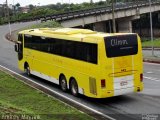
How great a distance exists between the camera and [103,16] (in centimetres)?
7719

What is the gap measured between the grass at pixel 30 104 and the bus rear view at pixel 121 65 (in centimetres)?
226

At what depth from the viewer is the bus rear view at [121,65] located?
1778cm

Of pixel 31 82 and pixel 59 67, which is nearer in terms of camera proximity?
pixel 59 67

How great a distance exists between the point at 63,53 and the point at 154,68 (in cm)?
1155

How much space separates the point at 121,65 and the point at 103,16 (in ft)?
196

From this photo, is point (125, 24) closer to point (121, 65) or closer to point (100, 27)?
point (100, 27)

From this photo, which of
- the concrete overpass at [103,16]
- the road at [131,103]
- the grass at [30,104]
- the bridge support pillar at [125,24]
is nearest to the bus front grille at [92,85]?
the road at [131,103]

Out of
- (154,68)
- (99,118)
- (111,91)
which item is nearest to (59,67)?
(111,91)

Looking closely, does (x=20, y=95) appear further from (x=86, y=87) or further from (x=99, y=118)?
(x=99, y=118)

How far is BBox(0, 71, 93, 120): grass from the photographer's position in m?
14.2

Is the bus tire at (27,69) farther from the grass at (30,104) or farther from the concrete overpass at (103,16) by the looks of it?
the concrete overpass at (103,16)

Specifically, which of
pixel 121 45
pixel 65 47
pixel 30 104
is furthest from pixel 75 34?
pixel 30 104

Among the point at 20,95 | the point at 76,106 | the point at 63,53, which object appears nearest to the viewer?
the point at 76,106

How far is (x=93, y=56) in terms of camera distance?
18.2 metres
